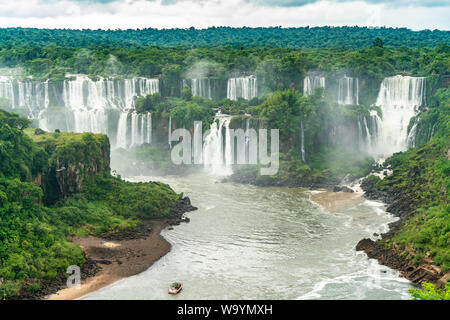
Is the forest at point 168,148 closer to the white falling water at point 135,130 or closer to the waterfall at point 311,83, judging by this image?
the white falling water at point 135,130

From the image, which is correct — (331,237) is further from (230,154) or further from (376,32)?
(376,32)

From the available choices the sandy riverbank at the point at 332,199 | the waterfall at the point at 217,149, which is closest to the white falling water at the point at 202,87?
the waterfall at the point at 217,149

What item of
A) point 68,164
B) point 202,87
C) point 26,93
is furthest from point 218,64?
point 68,164

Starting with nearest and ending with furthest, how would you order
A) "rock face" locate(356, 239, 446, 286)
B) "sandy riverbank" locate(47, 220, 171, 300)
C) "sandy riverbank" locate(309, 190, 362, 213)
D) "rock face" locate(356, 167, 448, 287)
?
"rock face" locate(356, 239, 446, 286)
"sandy riverbank" locate(47, 220, 171, 300)
"rock face" locate(356, 167, 448, 287)
"sandy riverbank" locate(309, 190, 362, 213)

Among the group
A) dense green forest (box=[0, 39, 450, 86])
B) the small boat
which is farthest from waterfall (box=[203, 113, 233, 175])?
the small boat

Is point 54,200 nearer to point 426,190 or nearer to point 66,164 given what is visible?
point 66,164

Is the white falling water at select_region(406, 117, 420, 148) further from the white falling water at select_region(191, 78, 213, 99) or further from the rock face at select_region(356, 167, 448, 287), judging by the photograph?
the white falling water at select_region(191, 78, 213, 99)
